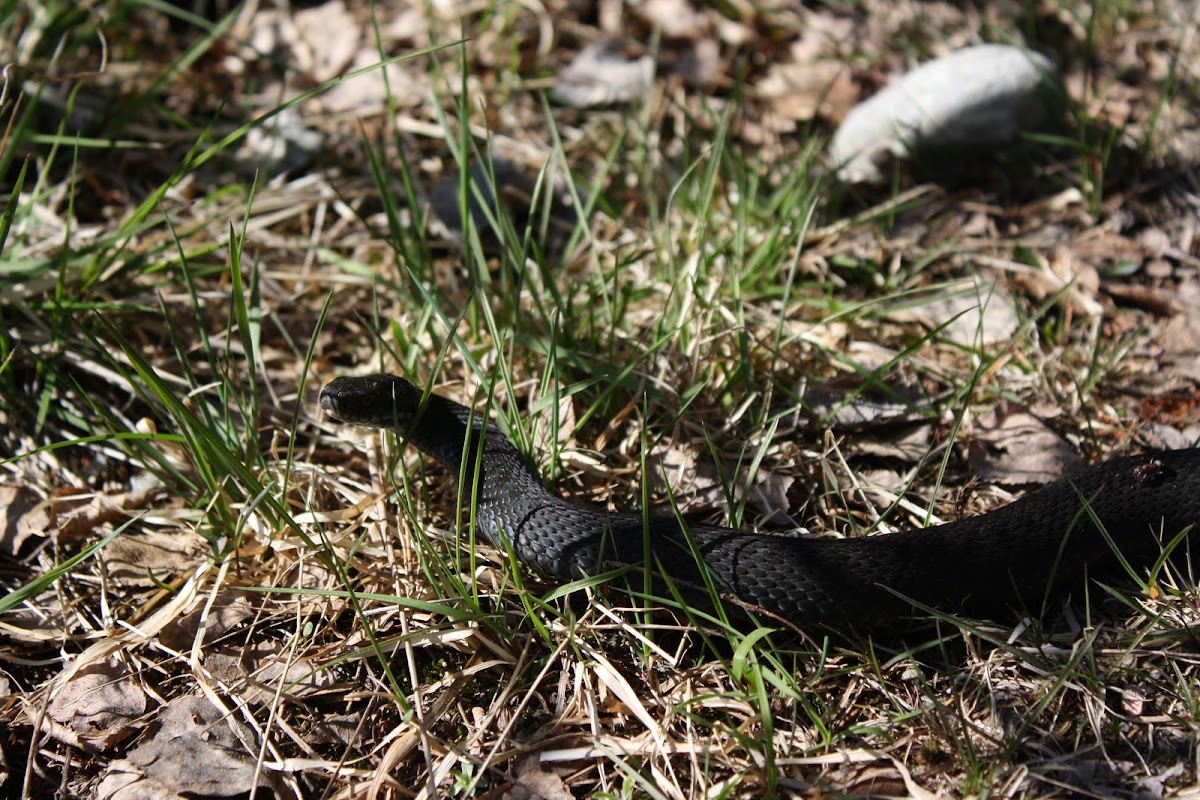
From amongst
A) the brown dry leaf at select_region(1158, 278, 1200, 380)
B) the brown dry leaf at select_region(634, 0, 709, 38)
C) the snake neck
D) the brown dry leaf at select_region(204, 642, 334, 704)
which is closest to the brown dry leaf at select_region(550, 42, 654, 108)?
the brown dry leaf at select_region(634, 0, 709, 38)

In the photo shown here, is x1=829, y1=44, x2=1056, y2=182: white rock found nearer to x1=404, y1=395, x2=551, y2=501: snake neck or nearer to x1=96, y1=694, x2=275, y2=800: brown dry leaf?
x1=404, y1=395, x2=551, y2=501: snake neck

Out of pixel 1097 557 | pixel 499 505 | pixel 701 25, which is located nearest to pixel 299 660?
pixel 499 505

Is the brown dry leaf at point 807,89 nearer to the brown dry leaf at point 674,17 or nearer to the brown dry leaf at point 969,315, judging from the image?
the brown dry leaf at point 674,17

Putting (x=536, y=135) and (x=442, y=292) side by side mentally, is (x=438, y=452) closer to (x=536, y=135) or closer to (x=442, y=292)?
(x=442, y=292)

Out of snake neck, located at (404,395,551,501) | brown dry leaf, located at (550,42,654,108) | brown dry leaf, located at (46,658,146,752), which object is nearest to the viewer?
brown dry leaf, located at (46,658,146,752)

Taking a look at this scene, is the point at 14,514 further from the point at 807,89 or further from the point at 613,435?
the point at 807,89

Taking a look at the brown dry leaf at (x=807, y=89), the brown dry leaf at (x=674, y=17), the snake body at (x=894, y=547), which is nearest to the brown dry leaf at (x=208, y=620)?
the snake body at (x=894, y=547)
